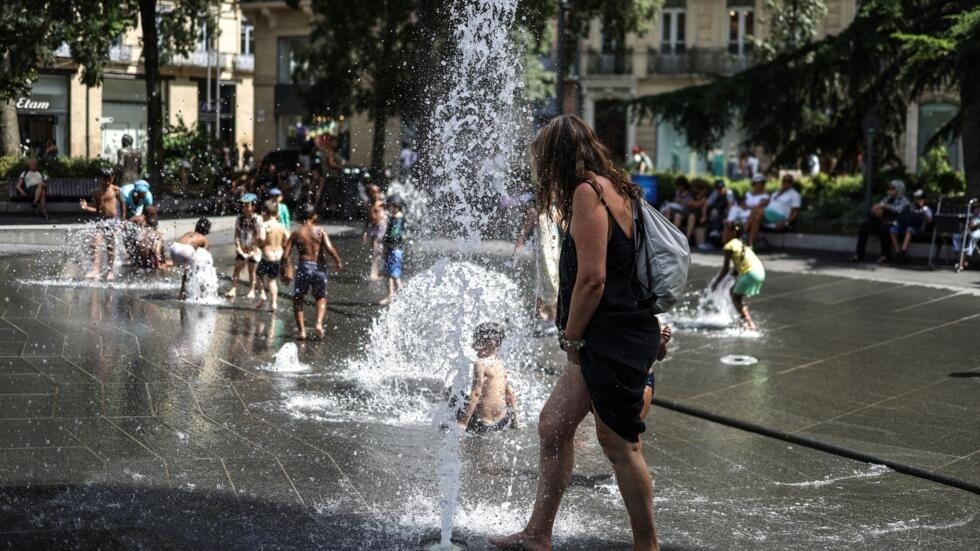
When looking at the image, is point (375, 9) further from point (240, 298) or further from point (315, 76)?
point (240, 298)

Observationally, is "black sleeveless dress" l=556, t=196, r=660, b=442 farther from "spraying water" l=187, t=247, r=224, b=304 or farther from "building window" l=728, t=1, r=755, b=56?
"building window" l=728, t=1, r=755, b=56

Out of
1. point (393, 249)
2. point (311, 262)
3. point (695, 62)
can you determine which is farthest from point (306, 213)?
point (695, 62)

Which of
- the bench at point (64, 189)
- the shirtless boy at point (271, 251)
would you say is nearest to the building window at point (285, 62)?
the bench at point (64, 189)

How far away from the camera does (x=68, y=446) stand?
669cm

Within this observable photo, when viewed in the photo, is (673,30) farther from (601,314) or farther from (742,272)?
(601,314)

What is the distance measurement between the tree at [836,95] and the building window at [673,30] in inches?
893

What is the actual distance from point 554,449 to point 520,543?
44 cm

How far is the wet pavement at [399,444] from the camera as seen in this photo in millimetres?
5535

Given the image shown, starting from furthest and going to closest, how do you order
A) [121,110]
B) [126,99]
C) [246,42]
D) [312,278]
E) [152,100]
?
[246,42] → [126,99] → [121,110] → [152,100] → [312,278]

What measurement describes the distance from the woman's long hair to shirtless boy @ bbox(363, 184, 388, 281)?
9.74 metres

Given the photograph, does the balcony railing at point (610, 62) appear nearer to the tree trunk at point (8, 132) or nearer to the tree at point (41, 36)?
the tree at point (41, 36)

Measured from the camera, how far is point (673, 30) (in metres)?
45.4

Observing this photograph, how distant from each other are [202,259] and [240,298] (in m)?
0.62

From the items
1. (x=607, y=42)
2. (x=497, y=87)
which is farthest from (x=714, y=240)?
(x=607, y=42)
